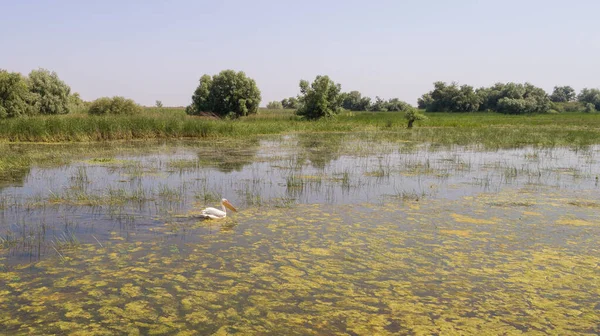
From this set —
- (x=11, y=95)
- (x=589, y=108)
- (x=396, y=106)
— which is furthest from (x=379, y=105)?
(x=11, y=95)

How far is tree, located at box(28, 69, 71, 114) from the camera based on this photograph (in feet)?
121

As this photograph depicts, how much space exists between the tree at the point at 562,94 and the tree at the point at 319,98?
66790mm

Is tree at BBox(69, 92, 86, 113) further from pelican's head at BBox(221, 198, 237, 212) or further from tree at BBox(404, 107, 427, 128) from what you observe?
pelican's head at BBox(221, 198, 237, 212)

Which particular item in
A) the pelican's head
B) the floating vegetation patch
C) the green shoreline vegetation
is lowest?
the floating vegetation patch

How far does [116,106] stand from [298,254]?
103 feet

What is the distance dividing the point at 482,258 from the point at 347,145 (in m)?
16.3

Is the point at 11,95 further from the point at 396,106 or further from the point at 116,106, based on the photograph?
the point at 396,106

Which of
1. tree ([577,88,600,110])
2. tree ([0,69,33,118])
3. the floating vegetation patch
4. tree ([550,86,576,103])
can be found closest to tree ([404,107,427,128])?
tree ([0,69,33,118])

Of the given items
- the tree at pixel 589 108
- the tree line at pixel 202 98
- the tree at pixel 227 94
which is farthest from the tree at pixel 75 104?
the tree at pixel 589 108

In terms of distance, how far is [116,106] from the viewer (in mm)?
34500

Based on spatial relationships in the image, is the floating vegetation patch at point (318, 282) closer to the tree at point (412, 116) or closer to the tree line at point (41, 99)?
the tree line at point (41, 99)

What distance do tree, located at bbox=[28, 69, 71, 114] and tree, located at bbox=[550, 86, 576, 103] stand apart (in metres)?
83.7

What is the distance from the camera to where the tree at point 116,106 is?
1352 inches

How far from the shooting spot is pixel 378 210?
9016mm
